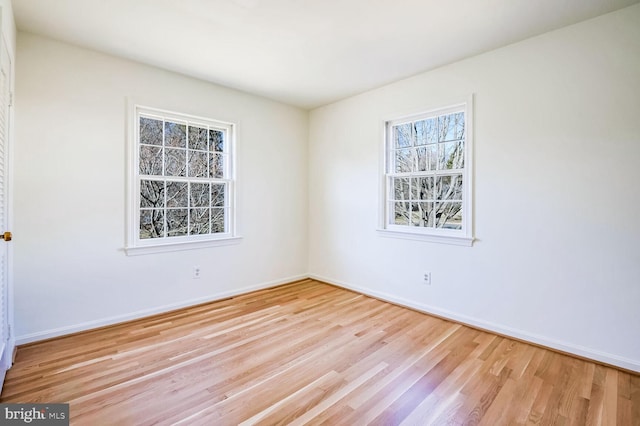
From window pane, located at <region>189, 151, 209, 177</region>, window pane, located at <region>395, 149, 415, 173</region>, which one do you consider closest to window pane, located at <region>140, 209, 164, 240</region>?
window pane, located at <region>189, 151, 209, 177</region>

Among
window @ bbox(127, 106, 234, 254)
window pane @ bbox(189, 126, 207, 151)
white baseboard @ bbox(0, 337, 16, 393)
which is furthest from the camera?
window pane @ bbox(189, 126, 207, 151)

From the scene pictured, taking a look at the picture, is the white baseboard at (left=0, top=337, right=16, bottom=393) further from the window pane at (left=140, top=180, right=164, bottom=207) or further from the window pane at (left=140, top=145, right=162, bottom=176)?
the window pane at (left=140, top=145, right=162, bottom=176)

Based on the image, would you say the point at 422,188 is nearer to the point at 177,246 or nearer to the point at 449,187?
the point at 449,187

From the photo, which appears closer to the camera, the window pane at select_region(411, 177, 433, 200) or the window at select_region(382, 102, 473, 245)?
the window at select_region(382, 102, 473, 245)

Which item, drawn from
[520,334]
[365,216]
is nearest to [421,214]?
[365,216]

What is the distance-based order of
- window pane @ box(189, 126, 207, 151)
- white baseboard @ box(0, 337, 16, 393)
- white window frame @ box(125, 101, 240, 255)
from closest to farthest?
white baseboard @ box(0, 337, 16, 393) < white window frame @ box(125, 101, 240, 255) < window pane @ box(189, 126, 207, 151)

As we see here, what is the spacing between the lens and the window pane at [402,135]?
12.1 feet

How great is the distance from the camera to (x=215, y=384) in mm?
2066

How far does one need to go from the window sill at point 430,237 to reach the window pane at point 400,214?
0.49 ft

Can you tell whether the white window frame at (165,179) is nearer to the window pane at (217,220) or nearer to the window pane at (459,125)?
the window pane at (217,220)

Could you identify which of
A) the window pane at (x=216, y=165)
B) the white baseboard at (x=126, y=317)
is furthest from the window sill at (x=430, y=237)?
the window pane at (x=216, y=165)

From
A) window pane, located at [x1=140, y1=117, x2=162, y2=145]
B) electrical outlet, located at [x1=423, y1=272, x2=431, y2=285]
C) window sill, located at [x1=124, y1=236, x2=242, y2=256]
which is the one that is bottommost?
electrical outlet, located at [x1=423, y1=272, x2=431, y2=285]

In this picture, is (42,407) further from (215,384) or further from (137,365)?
(215,384)

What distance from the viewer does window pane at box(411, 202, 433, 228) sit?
3498 mm
